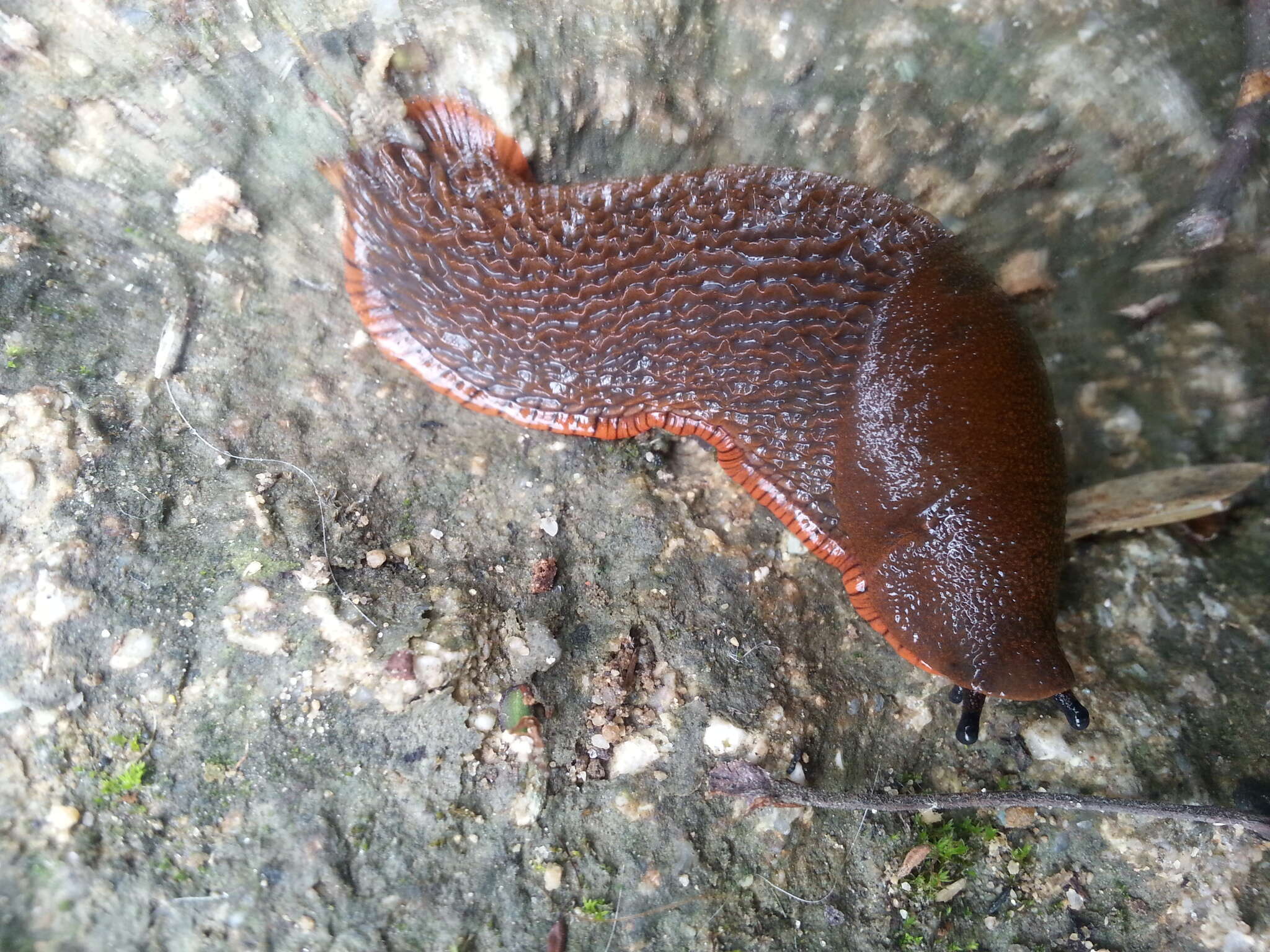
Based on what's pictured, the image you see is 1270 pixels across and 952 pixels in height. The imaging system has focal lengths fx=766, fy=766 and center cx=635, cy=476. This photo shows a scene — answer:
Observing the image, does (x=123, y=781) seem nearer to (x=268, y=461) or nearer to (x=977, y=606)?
→ (x=268, y=461)

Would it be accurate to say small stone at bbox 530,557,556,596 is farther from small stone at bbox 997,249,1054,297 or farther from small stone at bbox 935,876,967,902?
small stone at bbox 997,249,1054,297

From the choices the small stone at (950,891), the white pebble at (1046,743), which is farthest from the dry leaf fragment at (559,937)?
the white pebble at (1046,743)

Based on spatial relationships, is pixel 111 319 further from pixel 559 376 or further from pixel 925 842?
pixel 925 842

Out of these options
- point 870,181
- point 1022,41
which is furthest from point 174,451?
point 1022,41

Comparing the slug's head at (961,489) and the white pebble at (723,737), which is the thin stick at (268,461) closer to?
the white pebble at (723,737)

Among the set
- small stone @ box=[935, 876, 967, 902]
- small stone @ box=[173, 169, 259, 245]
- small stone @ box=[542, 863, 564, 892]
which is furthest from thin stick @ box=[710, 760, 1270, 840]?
small stone @ box=[173, 169, 259, 245]

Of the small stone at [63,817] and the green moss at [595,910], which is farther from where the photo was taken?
the green moss at [595,910]
